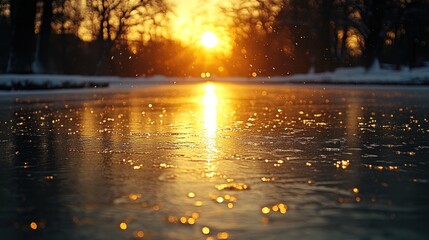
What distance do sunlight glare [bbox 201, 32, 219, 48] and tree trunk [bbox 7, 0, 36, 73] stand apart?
113 ft

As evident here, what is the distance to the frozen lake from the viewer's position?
5.55 m

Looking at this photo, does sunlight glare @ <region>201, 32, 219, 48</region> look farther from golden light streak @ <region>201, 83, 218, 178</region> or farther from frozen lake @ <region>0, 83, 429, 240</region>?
Result: frozen lake @ <region>0, 83, 429, 240</region>

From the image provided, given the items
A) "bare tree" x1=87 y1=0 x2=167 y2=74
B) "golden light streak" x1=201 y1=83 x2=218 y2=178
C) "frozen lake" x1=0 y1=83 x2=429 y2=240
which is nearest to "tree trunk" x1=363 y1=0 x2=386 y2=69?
"bare tree" x1=87 y1=0 x2=167 y2=74

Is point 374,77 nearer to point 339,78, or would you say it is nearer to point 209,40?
point 339,78

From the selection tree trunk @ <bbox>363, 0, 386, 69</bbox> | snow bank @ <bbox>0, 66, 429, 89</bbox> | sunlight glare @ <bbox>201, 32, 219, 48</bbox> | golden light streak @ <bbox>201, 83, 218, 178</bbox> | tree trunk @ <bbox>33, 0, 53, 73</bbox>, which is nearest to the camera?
golden light streak @ <bbox>201, 83, 218, 178</bbox>

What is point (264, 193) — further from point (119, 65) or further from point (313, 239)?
point (119, 65)

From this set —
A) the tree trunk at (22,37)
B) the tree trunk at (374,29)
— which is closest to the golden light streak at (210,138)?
the tree trunk at (22,37)

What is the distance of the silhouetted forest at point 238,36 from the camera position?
5172cm

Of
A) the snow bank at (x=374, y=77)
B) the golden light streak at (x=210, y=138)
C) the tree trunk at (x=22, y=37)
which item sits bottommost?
the snow bank at (x=374, y=77)

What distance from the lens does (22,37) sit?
40.2m

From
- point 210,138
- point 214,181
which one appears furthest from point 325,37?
point 214,181

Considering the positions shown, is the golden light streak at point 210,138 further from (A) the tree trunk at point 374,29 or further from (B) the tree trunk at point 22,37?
(A) the tree trunk at point 374,29

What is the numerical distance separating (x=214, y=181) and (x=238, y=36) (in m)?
70.6

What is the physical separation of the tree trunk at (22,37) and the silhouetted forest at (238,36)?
6 cm
